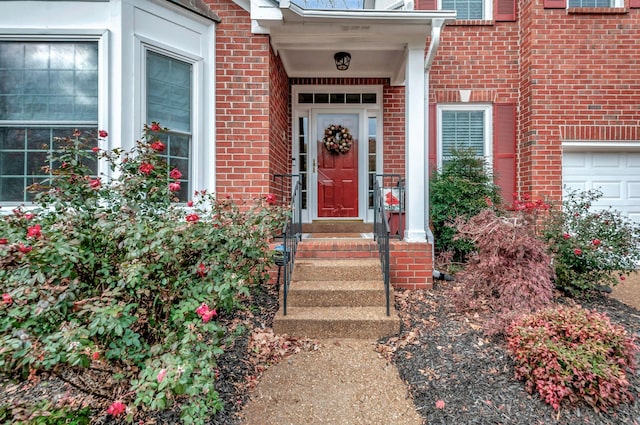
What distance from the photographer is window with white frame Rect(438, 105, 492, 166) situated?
5.97m

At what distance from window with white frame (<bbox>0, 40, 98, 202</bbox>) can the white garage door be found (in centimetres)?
689

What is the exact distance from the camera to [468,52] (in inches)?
230

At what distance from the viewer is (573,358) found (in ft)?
6.88

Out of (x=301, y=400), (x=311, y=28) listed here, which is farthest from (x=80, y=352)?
(x=311, y=28)

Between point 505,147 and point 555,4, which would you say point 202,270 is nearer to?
point 505,147

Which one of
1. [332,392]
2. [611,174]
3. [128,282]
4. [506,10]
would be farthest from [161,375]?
[506,10]

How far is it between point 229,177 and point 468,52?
469cm

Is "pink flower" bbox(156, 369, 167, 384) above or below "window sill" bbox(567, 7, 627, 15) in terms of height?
below

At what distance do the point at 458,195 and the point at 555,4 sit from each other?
348 centimetres

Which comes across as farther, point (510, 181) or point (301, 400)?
point (510, 181)

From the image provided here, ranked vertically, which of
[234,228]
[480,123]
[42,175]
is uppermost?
[480,123]

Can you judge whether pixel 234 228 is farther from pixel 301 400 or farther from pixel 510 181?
pixel 510 181

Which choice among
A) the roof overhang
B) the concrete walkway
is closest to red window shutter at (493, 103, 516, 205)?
the roof overhang

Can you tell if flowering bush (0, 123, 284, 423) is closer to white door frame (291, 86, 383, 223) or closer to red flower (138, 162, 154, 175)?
red flower (138, 162, 154, 175)
